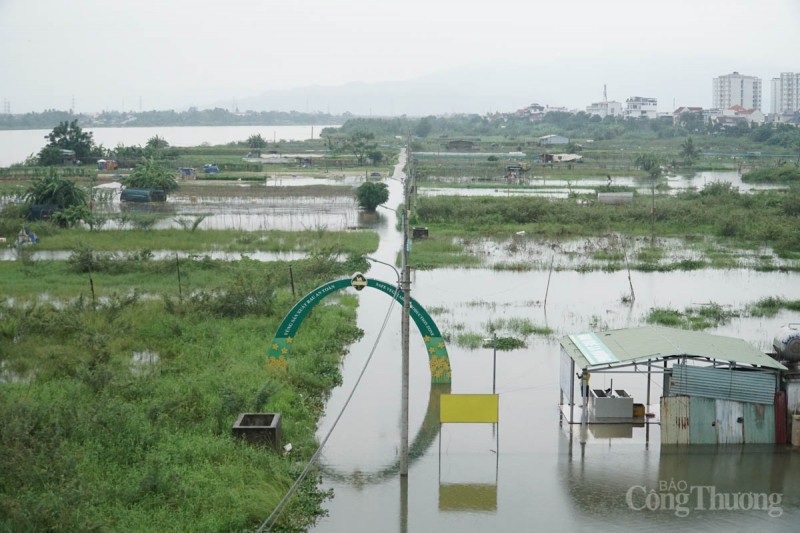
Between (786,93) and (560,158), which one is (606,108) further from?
(560,158)

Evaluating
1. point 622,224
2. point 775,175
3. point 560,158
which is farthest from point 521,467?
point 560,158

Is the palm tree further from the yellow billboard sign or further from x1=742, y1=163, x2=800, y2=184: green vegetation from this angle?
x1=742, y1=163, x2=800, y2=184: green vegetation

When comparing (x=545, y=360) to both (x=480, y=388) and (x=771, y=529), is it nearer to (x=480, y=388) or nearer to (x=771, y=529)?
(x=480, y=388)

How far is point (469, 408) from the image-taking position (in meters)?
12.5

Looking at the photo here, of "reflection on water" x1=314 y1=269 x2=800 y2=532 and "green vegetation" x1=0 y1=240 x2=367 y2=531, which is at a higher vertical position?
"green vegetation" x1=0 y1=240 x2=367 y2=531

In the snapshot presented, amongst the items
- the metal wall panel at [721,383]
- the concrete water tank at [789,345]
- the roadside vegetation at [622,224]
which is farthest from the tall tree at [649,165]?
the metal wall panel at [721,383]

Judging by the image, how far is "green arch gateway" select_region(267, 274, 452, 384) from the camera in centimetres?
1498

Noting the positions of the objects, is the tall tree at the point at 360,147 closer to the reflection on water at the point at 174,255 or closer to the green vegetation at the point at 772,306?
the reflection on water at the point at 174,255

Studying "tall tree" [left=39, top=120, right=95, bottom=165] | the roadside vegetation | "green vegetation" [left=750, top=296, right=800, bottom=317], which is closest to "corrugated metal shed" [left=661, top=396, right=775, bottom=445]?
"green vegetation" [left=750, top=296, right=800, bottom=317]

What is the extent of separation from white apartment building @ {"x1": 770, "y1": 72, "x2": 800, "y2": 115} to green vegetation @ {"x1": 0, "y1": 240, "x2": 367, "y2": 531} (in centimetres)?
18000

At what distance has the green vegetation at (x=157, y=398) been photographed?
9.93 metres

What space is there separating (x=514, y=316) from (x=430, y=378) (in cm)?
536

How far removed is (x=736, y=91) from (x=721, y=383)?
625ft

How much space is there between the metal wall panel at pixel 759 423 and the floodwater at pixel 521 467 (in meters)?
0.19
